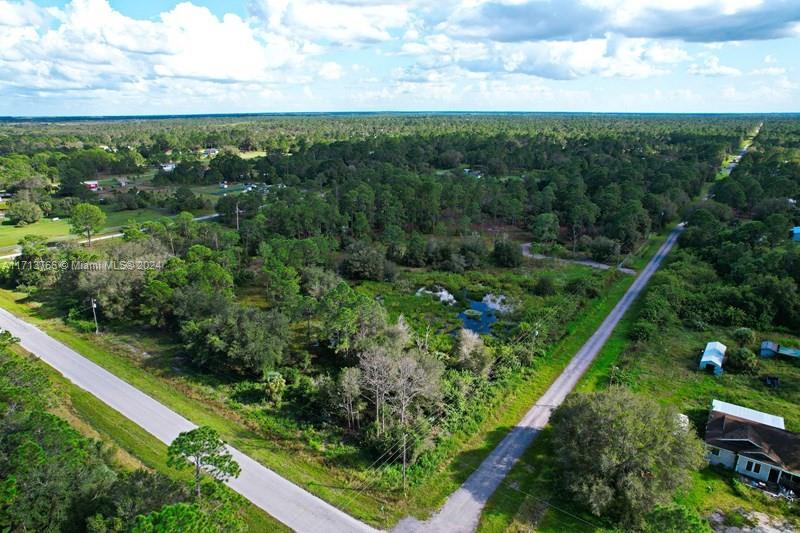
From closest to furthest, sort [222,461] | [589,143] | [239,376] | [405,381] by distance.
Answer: [222,461] < [405,381] < [239,376] < [589,143]

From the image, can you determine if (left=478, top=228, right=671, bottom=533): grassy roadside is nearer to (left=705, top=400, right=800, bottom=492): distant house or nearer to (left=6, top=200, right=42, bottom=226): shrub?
(left=705, top=400, right=800, bottom=492): distant house

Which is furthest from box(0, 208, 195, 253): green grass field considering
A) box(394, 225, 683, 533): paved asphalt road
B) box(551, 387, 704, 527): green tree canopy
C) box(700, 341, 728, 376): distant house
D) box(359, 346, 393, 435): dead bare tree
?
box(700, 341, 728, 376): distant house

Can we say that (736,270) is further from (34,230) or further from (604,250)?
(34,230)

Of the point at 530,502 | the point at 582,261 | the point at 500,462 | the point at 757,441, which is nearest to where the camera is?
the point at 530,502

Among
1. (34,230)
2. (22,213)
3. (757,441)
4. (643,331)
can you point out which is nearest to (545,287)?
(643,331)

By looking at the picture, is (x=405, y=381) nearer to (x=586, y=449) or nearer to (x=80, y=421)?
(x=586, y=449)

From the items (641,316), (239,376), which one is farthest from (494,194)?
(239,376)

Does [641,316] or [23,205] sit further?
[23,205]
